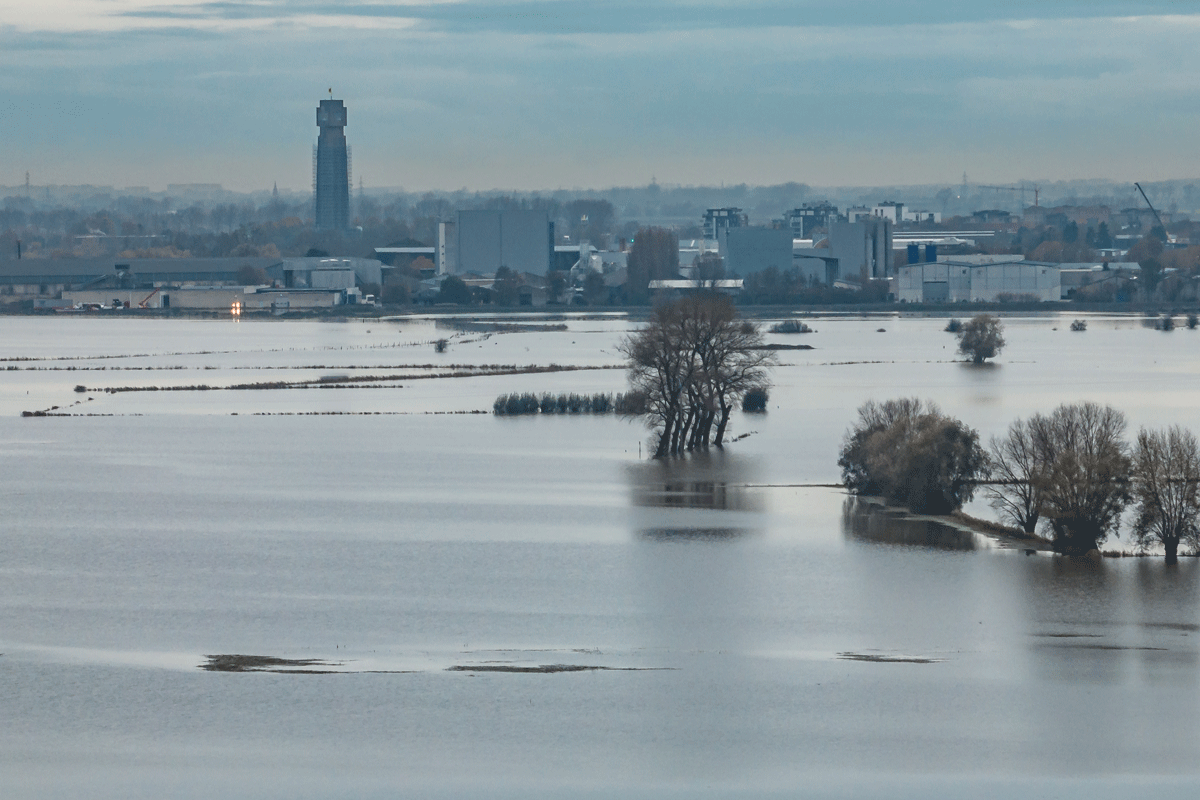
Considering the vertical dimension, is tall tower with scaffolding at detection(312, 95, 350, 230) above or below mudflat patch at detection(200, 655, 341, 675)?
above

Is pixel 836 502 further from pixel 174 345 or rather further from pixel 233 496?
pixel 174 345

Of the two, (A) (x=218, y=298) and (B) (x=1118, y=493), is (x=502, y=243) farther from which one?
(B) (x=1118, y=493)

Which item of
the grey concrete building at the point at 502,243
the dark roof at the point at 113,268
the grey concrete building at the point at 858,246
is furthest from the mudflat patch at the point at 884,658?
the grey concrete building at the point at 502,243

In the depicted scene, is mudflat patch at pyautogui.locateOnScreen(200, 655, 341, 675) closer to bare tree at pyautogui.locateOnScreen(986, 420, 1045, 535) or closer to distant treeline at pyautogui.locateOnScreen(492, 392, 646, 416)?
bare tree at pyautogui.locateOnScreen(986, 420, 1045, 535)

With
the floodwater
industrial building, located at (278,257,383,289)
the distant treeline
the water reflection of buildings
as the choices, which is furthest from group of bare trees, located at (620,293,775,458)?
industrial building, located at (278,257,383,289)

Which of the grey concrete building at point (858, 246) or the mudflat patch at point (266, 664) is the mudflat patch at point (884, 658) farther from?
the grey concrete building at point (858, 246)

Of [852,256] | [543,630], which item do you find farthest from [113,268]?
[543,630]
